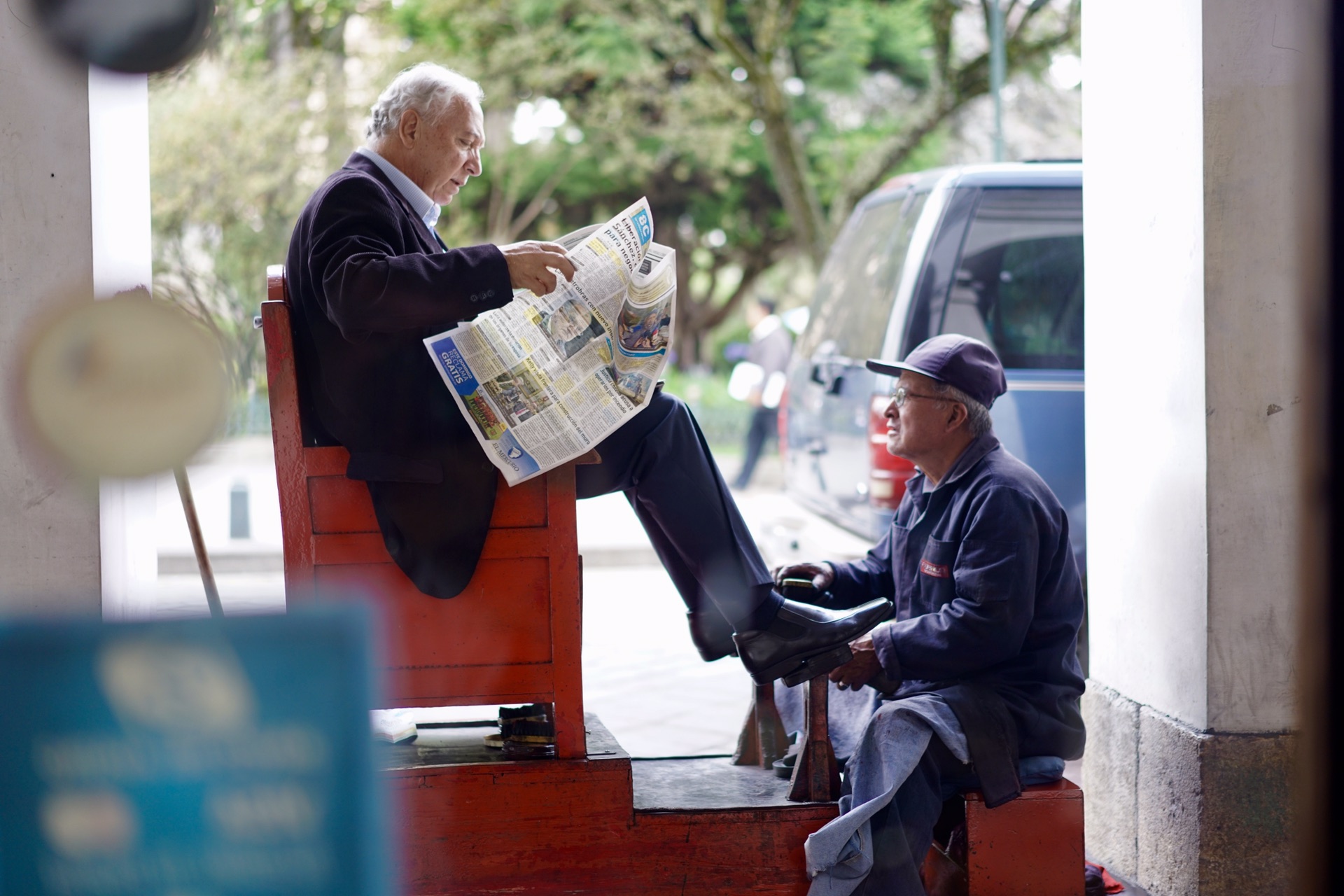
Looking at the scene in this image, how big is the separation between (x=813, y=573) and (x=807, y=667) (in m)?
0.43

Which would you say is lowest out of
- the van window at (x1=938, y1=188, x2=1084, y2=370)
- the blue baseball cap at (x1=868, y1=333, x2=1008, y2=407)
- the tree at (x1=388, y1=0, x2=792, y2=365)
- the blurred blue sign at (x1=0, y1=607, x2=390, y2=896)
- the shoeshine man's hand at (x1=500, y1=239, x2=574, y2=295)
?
the blurred blue sign at (x1=0, y1=607, x2=390, y2=896)

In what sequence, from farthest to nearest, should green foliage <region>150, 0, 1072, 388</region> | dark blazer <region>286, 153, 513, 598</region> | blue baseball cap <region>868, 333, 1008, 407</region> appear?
green foliage <region>150, 0, 1072, 388</region>, blue baseball cap <region>868, 333, 1008, 407</region>, dark blazer <region>286, 153, 513, 598</region>

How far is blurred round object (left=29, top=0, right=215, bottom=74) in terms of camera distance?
280cm

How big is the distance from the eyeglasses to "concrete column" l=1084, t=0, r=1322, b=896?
0.54 metres

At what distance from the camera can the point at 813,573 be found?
10.7ft

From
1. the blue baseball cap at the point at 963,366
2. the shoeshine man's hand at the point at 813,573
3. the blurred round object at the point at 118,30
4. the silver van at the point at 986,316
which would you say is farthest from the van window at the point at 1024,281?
the blurred round object at the point at 118,30

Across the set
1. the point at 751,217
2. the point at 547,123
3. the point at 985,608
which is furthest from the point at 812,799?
the point at 751,217

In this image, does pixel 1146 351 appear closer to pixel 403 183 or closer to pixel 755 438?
pixel 403 183

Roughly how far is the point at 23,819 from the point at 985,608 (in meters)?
2.18

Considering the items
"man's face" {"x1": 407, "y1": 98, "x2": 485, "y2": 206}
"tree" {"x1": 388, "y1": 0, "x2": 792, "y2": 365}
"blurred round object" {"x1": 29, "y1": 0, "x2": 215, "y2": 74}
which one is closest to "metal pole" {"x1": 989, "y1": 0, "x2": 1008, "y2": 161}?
"tree" {"x1": 388, "y1": 0, "x2": 792, "y2": 365}

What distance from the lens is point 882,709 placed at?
2777 millimetres

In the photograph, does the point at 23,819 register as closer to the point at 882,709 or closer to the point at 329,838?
the point at 329,838

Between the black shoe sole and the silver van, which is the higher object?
the silver van

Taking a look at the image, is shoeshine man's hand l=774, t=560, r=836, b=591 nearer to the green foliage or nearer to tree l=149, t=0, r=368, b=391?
the green foliage
